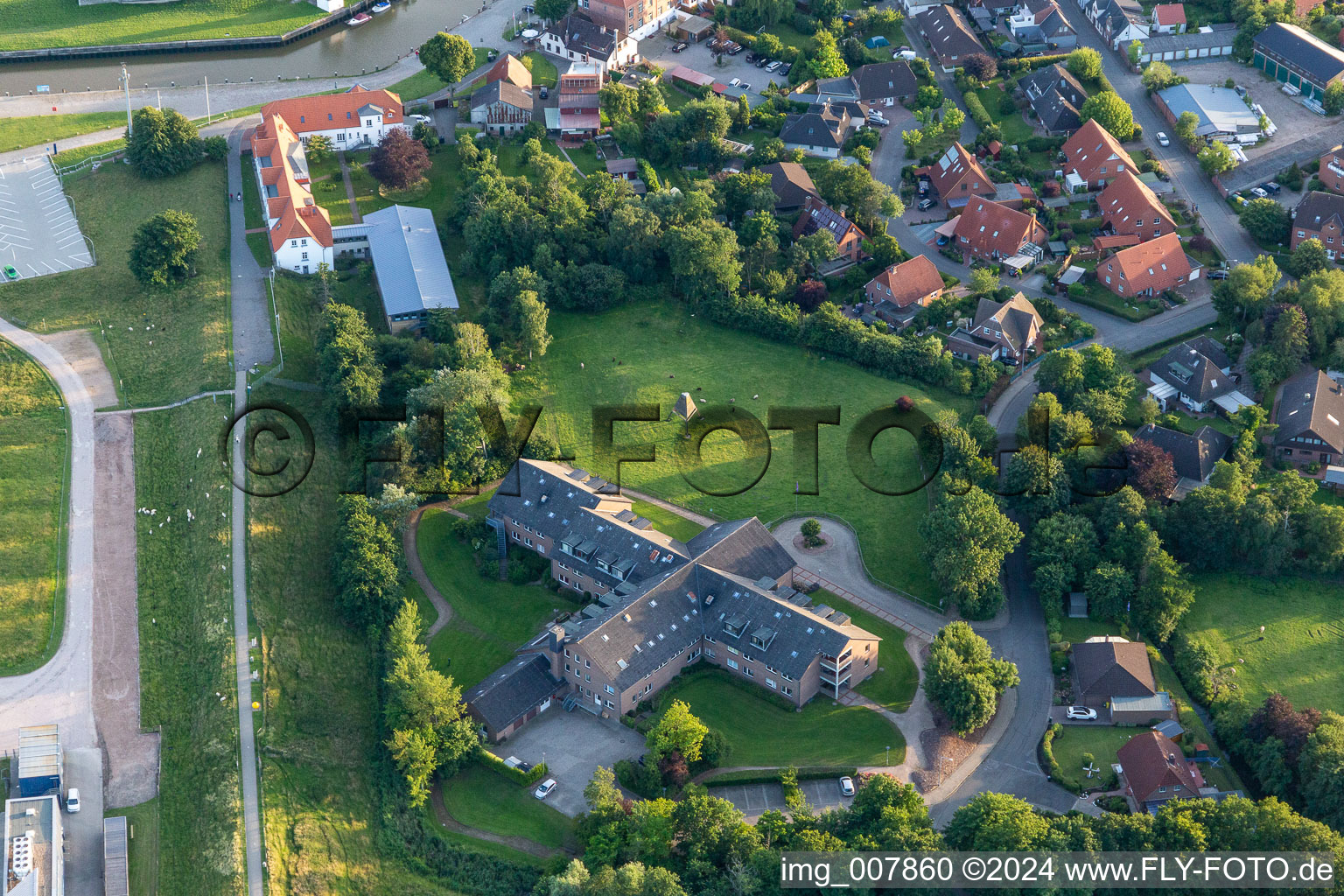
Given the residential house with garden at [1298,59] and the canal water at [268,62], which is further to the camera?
the canal water at [268,62]

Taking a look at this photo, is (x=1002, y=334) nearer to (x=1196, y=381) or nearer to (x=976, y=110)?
(x=1196, y=381)

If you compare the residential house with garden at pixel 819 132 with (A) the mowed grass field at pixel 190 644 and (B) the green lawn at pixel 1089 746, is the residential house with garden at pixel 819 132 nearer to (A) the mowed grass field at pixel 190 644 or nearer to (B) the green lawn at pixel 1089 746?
(A) the mowed grass field at pixel 190 644

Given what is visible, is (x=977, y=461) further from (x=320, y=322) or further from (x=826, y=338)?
(x=320, y=322)

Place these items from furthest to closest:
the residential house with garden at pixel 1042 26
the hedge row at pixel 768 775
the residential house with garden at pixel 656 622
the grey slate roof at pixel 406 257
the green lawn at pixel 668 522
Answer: the residential house with garden at pixel 1042 26, the grey slate roof at pixel 406 257, the green lawn at pixel 668 522, the residential house with garden at pixel 656 622, the hedge row at pixel 768 775

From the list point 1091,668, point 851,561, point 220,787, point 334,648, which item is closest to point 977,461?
point 851,561

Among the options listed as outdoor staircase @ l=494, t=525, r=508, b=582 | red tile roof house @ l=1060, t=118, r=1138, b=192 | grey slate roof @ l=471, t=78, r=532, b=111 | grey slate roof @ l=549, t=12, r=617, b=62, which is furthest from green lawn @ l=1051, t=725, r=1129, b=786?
grey slate roof @ l=549, t=12, r=617, b=62

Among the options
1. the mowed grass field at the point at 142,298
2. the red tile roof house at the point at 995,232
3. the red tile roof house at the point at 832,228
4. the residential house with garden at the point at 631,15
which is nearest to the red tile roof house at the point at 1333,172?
the red tile roof house at the point at 995,232
